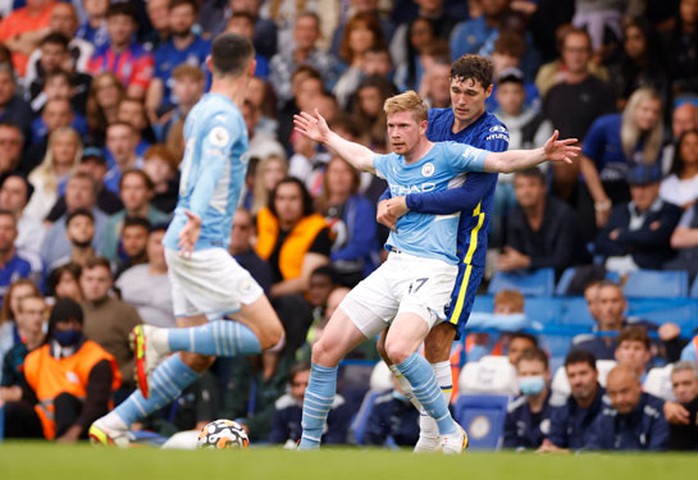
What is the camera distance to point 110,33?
64.4ft

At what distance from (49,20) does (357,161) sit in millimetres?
11767

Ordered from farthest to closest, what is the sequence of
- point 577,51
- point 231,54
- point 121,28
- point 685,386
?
point 121,28
point 577,51
point 685,386
point 231,54

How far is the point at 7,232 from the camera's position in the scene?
16344 mm

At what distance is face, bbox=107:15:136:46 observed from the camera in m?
19.5

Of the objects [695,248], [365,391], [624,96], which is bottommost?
[365,391]

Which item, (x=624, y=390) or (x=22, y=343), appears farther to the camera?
(x=22, y=343)

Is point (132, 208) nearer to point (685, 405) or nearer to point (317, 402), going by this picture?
point (685, 405)

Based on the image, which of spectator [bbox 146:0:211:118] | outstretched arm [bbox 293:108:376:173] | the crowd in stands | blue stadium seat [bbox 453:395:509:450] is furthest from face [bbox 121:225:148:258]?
outstretched arm [bbox 293:108:376:173]

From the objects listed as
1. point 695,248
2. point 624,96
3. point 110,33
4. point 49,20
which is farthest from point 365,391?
point 49,20

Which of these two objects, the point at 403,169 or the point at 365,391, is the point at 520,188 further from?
the point at 403,169

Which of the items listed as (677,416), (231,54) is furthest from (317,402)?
(677,416)

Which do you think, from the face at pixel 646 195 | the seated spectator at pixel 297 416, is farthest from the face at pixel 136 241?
the face at pixel 646 195

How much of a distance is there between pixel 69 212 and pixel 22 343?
282 centimetres

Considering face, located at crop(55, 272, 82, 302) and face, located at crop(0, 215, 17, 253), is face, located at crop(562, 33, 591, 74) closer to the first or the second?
face, located at crop(55, 272, 82, 302)
